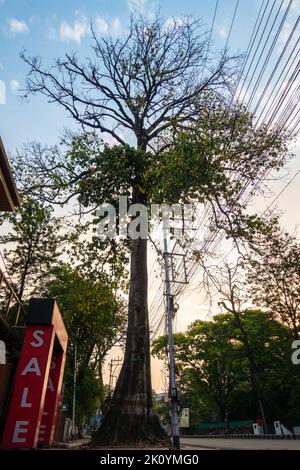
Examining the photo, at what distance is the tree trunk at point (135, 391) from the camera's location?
30.9 ft

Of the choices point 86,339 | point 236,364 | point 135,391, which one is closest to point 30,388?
point 135,391

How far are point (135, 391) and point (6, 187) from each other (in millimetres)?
7046

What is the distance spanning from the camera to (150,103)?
49.4 ft

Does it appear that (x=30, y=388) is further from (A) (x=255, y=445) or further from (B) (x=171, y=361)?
(A) (x=255, y=445)

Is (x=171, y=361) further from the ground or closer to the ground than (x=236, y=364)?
closer to the ground

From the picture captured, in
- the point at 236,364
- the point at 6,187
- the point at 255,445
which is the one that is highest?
the point at 236,364

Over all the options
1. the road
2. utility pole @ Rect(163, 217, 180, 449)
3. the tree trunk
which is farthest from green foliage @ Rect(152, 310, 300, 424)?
the tree trunk

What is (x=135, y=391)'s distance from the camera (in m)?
10.3

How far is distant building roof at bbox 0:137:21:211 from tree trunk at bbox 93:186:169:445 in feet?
17.3

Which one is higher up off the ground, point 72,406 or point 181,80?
point 181,80

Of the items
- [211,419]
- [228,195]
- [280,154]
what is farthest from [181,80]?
[211,419]

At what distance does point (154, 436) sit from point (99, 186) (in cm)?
868

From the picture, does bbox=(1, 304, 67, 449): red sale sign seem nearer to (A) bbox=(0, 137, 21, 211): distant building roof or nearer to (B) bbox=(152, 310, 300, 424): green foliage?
(A) bbox=(0, 137, 21, 211): distant building roof

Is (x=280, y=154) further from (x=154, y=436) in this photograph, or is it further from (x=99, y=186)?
(x=154, y=436)
